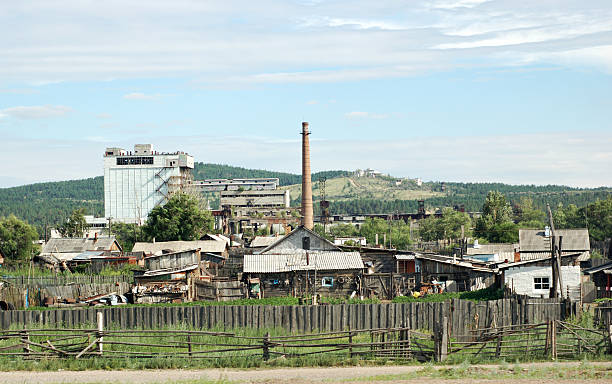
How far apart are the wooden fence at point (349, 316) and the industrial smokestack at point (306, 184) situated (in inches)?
2438

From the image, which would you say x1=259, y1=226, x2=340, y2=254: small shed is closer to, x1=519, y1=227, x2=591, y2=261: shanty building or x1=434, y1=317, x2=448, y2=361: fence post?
x1=519, y1=227, x2=591, y2=261: shanty building

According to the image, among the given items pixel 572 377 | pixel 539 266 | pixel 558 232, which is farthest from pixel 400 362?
pixel 558 232

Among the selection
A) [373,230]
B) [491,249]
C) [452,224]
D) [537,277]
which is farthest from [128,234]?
[537,277]

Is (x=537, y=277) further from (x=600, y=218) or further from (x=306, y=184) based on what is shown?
(x=600, y=218)

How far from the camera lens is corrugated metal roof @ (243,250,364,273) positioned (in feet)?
169

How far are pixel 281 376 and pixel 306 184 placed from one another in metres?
75.6

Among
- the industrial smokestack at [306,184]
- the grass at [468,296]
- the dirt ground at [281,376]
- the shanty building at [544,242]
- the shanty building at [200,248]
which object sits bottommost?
the grass at [468,296]

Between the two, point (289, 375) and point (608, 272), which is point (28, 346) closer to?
point (289, 375)

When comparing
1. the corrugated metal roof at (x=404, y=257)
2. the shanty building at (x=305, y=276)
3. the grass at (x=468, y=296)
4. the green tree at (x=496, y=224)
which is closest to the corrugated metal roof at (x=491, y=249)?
the green tree at (x=496, y=224)

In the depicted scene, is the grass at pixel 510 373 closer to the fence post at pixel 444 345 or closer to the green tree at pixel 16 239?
the fence post at pixel 444 345

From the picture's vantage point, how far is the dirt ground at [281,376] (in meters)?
23.5

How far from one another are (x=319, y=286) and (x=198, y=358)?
80.2 feet

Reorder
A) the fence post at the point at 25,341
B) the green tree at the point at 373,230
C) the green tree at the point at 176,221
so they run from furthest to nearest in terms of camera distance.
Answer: the green tree at the point at 373,230
the green tree at the point at 176,221
the fence post at the point at 25,341

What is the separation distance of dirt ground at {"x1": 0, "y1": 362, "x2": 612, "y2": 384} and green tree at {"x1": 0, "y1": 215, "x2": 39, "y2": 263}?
7526 cm
